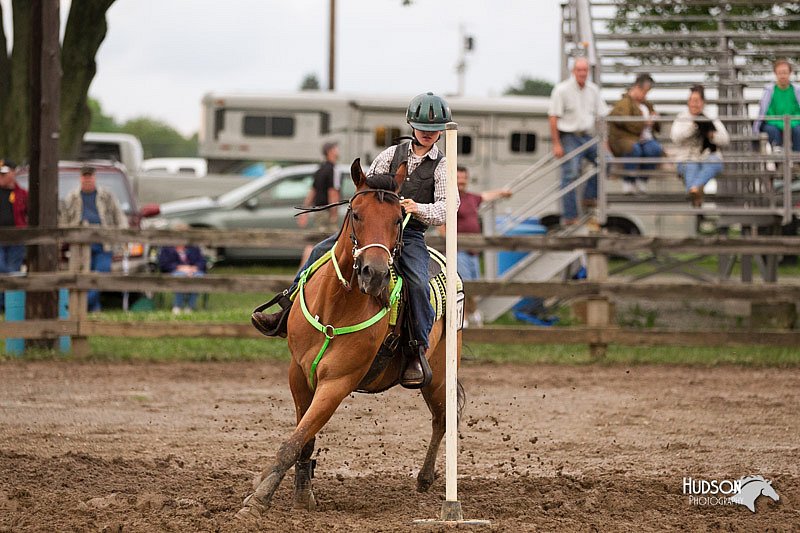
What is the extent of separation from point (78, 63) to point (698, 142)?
10.3 meters

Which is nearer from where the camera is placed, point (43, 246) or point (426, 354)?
point (426, 354)

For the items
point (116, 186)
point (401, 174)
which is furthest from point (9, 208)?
point (401, 174)

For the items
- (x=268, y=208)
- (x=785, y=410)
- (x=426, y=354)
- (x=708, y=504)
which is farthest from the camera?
(x=268, y=208)

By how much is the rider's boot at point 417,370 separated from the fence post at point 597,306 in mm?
6735

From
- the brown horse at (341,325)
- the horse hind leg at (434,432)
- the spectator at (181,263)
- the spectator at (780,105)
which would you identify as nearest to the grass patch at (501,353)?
the spectator at (181,263)

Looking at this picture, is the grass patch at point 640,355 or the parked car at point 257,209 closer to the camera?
the grass patch at point 640,355

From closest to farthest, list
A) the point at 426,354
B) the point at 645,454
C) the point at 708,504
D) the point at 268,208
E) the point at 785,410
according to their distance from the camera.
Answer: the point at 708,504, the point at 426,354, the point at 645,454, the point at 785,410, the point at 268,208

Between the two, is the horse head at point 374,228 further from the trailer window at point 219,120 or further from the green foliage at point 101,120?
the green foliage at point 101,120

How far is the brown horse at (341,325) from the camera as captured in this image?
6281 millimetres

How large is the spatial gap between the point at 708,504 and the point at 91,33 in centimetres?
1482

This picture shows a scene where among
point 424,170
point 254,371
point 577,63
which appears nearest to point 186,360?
point 254,371

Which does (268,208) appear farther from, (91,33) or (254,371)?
(254,371)

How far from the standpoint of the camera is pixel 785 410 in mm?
10641

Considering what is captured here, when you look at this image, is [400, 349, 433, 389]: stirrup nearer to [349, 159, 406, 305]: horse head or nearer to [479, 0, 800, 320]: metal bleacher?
[349, 159, 406, 305]: horse head
